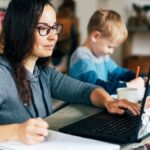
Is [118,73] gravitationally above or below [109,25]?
below

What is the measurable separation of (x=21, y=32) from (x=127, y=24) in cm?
375

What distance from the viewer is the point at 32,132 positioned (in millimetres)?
1115

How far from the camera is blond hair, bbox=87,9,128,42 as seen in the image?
2076mm

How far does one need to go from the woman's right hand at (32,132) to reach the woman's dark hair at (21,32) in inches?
11.8

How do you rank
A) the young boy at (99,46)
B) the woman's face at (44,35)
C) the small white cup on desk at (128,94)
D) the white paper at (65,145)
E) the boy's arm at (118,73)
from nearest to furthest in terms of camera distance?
1. the white paper at (65,145)
2. the woman's face at (44,35)
3. the small white cup on desk at (128,94)
4. the young boy at (99,46)
5. the boy's arm at (118,73)

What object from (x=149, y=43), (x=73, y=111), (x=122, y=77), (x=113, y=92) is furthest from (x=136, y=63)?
(x=73, y=111)

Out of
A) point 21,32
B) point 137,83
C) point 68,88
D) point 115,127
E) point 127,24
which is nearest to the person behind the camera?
point 115,127

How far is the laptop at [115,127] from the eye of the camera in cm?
113

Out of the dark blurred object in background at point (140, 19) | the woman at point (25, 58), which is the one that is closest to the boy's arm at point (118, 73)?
the woman at point (25, 58)

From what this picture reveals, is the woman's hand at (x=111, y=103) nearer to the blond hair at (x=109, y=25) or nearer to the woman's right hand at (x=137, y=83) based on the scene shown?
the woman's right hand at (x=137, y=83)

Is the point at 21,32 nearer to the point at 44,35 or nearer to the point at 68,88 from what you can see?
the point at 44,35

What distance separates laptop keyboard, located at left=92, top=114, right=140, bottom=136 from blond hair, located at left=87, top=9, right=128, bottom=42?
2.53 ft

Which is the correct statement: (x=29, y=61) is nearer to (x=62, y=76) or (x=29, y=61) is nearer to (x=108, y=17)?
(x=62, y=76)

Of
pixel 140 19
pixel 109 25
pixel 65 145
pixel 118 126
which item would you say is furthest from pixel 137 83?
pixel 140 19
